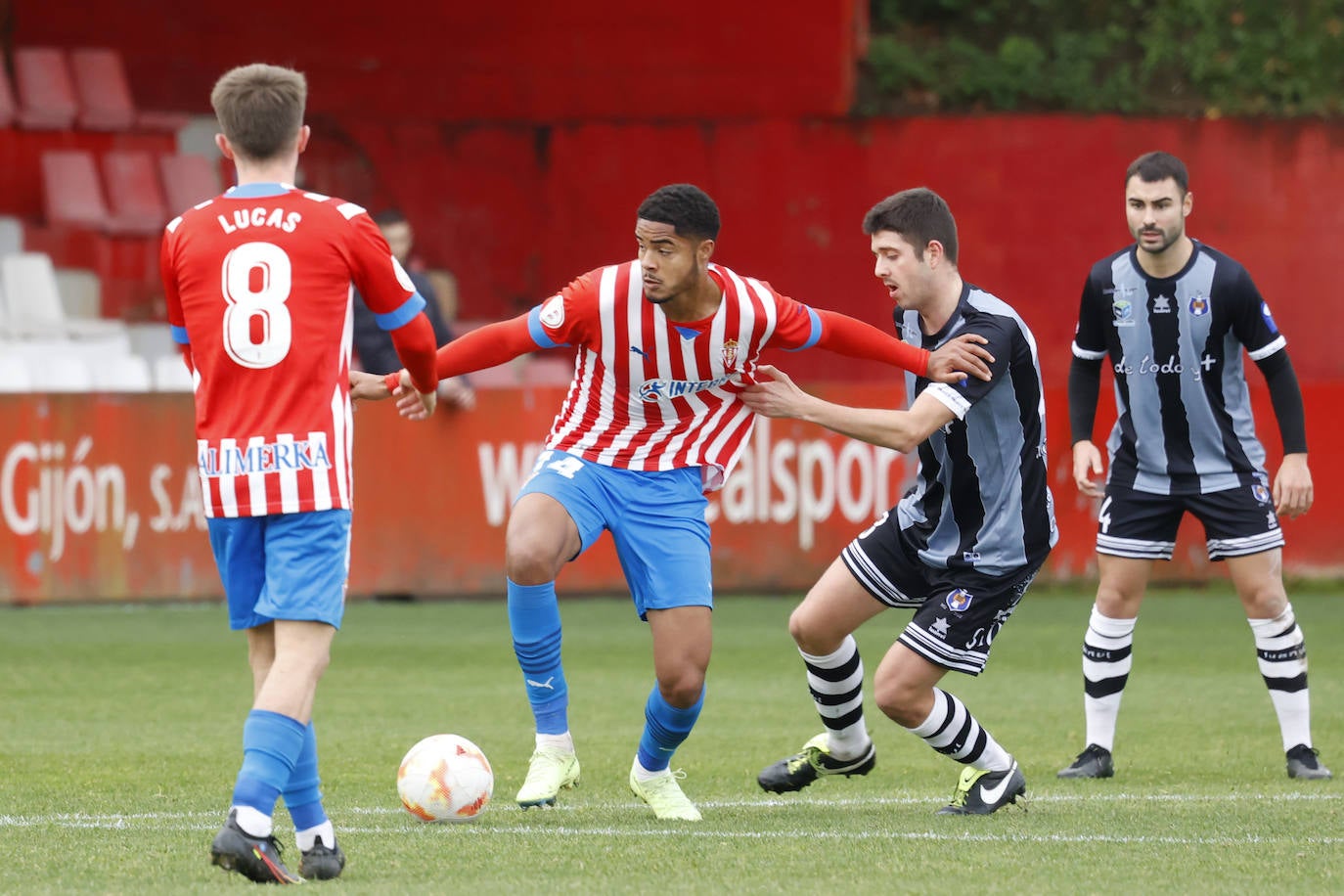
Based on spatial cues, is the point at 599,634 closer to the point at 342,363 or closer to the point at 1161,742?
the point at 1161,742

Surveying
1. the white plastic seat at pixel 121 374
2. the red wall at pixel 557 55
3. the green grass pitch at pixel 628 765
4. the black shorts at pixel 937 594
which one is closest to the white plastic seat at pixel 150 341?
the white plastic seat at pixel 121 374

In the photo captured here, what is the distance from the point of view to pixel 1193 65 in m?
22.4

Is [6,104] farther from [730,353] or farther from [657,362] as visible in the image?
[730,353]

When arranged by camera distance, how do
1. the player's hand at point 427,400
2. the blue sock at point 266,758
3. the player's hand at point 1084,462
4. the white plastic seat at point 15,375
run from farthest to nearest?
the white plastic seat at point 15,375 → the player's hand at point 1084,462 → the player's hand at point 427,400 → the blue sock at point 266,758

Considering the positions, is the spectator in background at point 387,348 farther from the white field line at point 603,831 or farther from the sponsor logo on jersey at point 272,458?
the sponsor logo on jersey at point 272,458

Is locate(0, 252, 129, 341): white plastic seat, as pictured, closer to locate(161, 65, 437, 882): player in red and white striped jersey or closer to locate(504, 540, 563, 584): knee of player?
locate(504, 540, 563, 584): knee of player

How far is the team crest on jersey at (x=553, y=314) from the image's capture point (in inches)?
238

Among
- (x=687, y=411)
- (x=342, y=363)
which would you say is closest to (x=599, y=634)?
(x=687, y=411)

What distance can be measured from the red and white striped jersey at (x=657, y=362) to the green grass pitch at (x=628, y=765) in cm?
112

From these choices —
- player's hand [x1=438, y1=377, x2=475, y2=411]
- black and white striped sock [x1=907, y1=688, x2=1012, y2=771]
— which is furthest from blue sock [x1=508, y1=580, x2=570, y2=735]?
player's hand [x1=438, y1=377, x2=475, y2=411]

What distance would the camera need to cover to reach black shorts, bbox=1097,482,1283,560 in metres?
7.11

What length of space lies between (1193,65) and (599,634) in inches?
537

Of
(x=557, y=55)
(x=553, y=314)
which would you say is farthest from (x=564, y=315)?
(x=557, y=55)

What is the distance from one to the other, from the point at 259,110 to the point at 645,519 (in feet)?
6.38
